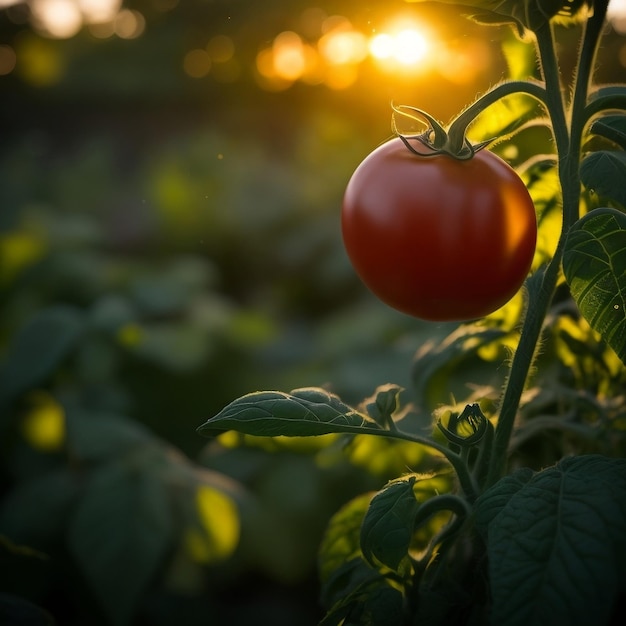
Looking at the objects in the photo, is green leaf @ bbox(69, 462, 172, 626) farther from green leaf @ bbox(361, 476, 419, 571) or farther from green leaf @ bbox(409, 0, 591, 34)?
green leaf @ bbox(409, 0, 591, 34)

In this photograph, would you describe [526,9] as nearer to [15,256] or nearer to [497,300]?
[497,300]

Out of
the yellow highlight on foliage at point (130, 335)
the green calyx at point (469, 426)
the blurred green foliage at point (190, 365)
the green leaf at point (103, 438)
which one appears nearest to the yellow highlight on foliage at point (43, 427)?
the blurred green foliage at point (190, 365)

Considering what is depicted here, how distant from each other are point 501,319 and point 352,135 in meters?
4.07

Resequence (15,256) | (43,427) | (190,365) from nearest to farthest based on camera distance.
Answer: (43,427) → (190,365) → (15,256)

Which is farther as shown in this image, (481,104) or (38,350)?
(38,350)

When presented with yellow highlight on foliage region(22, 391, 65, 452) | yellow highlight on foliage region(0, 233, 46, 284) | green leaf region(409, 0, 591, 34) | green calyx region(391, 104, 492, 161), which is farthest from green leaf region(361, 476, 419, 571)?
yellow highlight on foliage region(0, 233, 46, 284)

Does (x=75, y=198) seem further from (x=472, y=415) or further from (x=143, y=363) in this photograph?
(x=472, y=415)

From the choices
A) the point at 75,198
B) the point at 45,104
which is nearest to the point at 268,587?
the point at 75,198

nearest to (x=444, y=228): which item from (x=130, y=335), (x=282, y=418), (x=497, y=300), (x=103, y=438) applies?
(x=497, y=300)

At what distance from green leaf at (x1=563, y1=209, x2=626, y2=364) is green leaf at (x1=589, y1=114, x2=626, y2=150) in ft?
0.30

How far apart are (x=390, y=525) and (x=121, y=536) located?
2.22 feet

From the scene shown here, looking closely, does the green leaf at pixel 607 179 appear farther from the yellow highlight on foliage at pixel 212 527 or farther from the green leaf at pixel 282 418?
the yellow highlight on foliage at pixel 212 527

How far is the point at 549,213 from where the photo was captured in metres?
0.77

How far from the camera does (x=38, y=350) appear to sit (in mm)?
1606
